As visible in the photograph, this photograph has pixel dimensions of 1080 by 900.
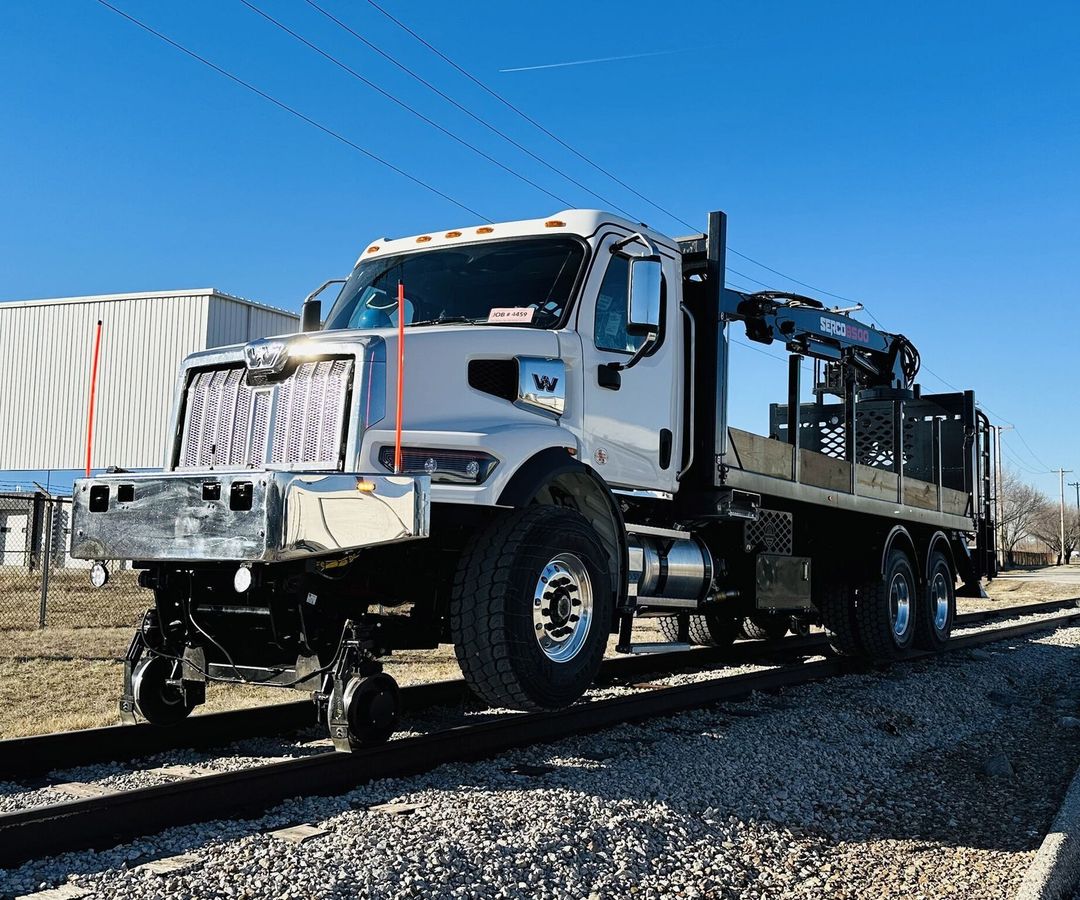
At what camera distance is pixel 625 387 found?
7.42 metres

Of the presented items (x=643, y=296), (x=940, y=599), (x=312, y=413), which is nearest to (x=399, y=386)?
(x=312, y=413)

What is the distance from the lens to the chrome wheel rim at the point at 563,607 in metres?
6.23

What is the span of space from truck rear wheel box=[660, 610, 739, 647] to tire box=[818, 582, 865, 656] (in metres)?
1.15

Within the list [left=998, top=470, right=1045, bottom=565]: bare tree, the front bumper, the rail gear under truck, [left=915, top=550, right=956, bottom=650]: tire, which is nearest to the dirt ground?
the rail gear under truck

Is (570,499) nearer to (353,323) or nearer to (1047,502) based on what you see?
(353,323)

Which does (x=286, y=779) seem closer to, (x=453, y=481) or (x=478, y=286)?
(x=453, y=481)

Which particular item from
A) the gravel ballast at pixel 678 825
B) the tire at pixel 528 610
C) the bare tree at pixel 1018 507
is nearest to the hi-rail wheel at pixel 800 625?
the gravel ballast at pixel 678 825

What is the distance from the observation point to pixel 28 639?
11.9 m

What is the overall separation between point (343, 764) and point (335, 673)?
51 centimetres

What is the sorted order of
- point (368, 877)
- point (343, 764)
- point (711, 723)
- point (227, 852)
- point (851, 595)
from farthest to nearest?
point (851, 595) → point (711, 723) → point (343, 764) → point (227, 852) → point (368, 877)

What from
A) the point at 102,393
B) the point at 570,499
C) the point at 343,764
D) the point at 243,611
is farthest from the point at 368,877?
the point at 102,393

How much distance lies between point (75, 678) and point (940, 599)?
9734mm

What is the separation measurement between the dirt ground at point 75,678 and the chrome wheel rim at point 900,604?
4855 mm

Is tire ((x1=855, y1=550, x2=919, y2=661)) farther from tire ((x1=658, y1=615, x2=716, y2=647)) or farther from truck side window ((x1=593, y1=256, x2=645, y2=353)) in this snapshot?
truck side window ((x1=593, y1=256, x2=645, y2=353))
